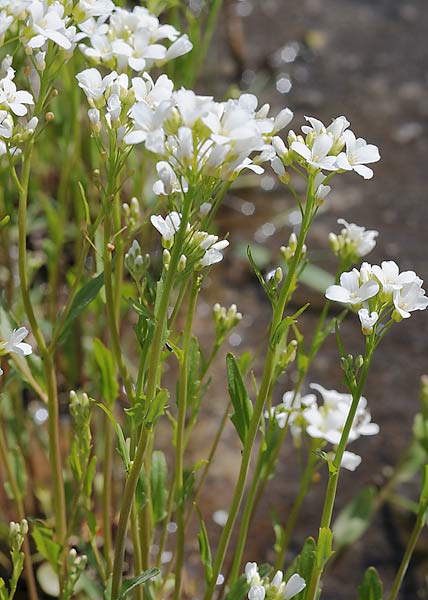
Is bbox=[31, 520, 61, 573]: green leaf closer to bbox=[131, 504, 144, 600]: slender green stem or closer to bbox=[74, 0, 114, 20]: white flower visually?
bbox=[131, 504, 144, 600]: slender green stem

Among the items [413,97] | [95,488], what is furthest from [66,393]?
[413,97]

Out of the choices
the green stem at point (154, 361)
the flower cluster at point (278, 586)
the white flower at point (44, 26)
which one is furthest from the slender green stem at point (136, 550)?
the white flower at point (44, 26)

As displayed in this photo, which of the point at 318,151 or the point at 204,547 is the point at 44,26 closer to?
the point at 318,151

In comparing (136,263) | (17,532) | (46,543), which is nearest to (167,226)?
(136,263)

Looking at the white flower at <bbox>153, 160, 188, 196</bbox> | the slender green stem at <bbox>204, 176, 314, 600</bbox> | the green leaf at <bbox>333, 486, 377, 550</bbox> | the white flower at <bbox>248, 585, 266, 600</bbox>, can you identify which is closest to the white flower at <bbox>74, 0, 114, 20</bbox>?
the white flower at <bbox>153, 160, 188, 196</bbox>

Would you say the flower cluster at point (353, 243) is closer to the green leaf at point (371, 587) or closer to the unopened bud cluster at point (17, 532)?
the green leaf at point (371, 587)

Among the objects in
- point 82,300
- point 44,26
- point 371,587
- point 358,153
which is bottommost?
point 371,587

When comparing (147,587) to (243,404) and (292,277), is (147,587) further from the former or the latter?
(292,277)
